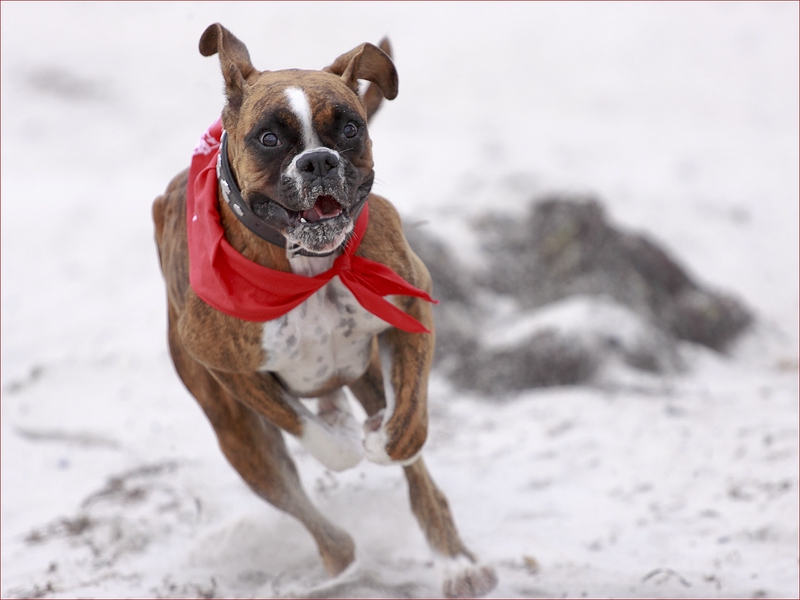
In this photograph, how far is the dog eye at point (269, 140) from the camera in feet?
8.34

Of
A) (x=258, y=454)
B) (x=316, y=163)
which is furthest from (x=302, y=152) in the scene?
(x=258, y=454)

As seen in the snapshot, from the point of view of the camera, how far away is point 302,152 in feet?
8.27

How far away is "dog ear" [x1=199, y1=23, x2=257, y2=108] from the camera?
275 centimetres

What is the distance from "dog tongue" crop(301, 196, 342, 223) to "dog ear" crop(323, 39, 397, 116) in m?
0.44

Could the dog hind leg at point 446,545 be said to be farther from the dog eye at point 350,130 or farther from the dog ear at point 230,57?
the dog ear at point 230,57

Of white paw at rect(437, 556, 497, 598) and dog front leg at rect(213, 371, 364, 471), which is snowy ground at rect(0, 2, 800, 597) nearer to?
white paw at rect(437, 556, 497, 598)

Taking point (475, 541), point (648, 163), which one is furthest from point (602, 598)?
point (648, 163)

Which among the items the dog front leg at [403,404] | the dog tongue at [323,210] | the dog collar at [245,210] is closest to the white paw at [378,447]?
the dog front leg at [403,404]

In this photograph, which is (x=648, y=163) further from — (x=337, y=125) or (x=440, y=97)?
(x=337, y=125)

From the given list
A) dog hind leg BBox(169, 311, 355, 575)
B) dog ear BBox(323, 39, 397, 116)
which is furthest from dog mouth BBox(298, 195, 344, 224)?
dog hind leg BBox(169, 311, 355, 575)

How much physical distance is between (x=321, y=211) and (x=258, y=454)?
1.44m

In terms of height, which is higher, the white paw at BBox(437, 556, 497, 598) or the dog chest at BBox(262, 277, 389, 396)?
the dog chest at BBox(262, 277, 389, 396)

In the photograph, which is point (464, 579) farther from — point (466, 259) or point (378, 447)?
point (466, 259)

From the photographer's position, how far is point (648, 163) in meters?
9.47
